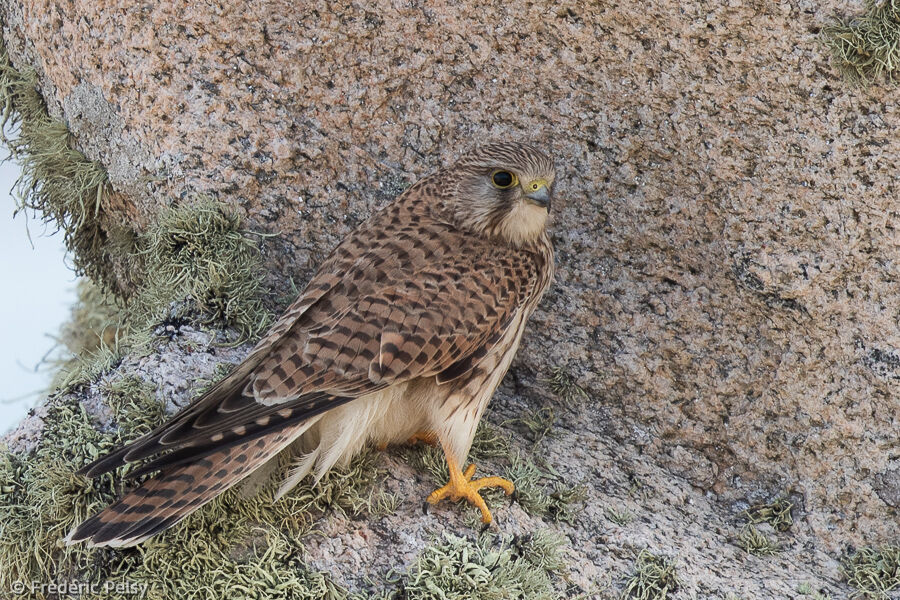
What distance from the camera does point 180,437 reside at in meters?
2.82

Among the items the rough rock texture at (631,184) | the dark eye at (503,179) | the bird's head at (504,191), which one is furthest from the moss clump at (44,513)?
the dark eye at (503,179)

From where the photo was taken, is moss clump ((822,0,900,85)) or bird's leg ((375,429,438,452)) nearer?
moss clump ((822,0,900,85))

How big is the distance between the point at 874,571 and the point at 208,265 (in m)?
2.59

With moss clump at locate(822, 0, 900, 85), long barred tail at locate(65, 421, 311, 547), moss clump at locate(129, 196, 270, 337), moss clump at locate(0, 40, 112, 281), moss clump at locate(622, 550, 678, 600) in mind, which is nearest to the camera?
long barred tail at locate(65, 421, 311, 547)

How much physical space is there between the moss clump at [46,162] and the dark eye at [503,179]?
5.28 feet

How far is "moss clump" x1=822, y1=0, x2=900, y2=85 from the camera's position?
120 inches

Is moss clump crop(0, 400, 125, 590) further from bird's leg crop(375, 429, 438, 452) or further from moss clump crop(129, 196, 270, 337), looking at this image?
bird's leg crop(375, 429, 438, 452)

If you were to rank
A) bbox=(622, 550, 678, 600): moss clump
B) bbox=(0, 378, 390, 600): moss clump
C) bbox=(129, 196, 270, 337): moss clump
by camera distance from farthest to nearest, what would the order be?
bbox=(129, 196, 270, 337): moss clump → bbox=(622, 550, 678, 600): moss clump → bbox=(0, 378, 390, 600): moss clump

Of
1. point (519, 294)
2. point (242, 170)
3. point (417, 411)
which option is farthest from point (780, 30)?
point (242, 170)

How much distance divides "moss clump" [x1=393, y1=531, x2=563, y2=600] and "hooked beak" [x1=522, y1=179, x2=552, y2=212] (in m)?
1.13

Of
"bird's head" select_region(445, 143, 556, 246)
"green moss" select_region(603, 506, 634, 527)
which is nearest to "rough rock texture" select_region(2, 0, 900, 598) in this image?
"green moss" select_region(603, 506, 634, 527)

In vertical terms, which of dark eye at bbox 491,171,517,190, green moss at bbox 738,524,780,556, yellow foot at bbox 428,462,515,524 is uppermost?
dark eye at bbox 491,171,517,190

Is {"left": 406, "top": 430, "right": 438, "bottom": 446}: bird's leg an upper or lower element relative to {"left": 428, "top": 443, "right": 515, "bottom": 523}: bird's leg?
lower

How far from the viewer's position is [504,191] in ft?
11.3
